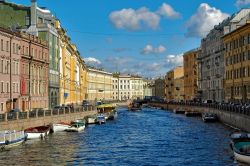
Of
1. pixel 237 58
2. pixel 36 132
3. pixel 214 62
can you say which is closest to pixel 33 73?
pixel 36 132

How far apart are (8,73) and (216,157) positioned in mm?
35879

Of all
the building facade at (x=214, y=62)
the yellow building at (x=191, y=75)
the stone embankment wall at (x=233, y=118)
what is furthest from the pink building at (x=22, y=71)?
the yellow building at (x=191, y=75)

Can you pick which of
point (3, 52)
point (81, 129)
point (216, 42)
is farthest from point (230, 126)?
point (216, 42)

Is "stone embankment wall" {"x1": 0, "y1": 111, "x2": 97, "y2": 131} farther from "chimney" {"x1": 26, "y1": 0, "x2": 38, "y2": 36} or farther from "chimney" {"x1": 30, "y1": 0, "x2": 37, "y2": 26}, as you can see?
"chimney" {"x1": 30, "y1": 0, "x2": 37, "y2": 26}

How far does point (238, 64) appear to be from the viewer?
322 ft

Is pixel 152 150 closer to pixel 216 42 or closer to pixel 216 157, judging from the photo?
pixel 216 157

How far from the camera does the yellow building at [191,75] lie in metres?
168

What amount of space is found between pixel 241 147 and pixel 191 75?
5403 inches

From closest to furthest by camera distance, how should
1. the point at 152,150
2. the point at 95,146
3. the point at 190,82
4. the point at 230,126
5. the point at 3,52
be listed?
the point at 152,150, the point at 95,146, the point at 3,52, the point at 230,126, the point at 190,82

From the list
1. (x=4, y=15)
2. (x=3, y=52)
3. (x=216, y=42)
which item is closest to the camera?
(x=3, y=52)

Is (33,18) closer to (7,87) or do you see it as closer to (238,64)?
(7,87)

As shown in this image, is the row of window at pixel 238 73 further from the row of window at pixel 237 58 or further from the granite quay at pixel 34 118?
the granite quay at pixel 34 118

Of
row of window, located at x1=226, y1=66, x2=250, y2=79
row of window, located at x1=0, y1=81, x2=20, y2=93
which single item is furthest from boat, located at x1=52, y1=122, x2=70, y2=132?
row of window, located at x1=226, y1=66, x2=250, y2=79

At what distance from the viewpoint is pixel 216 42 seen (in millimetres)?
127812
